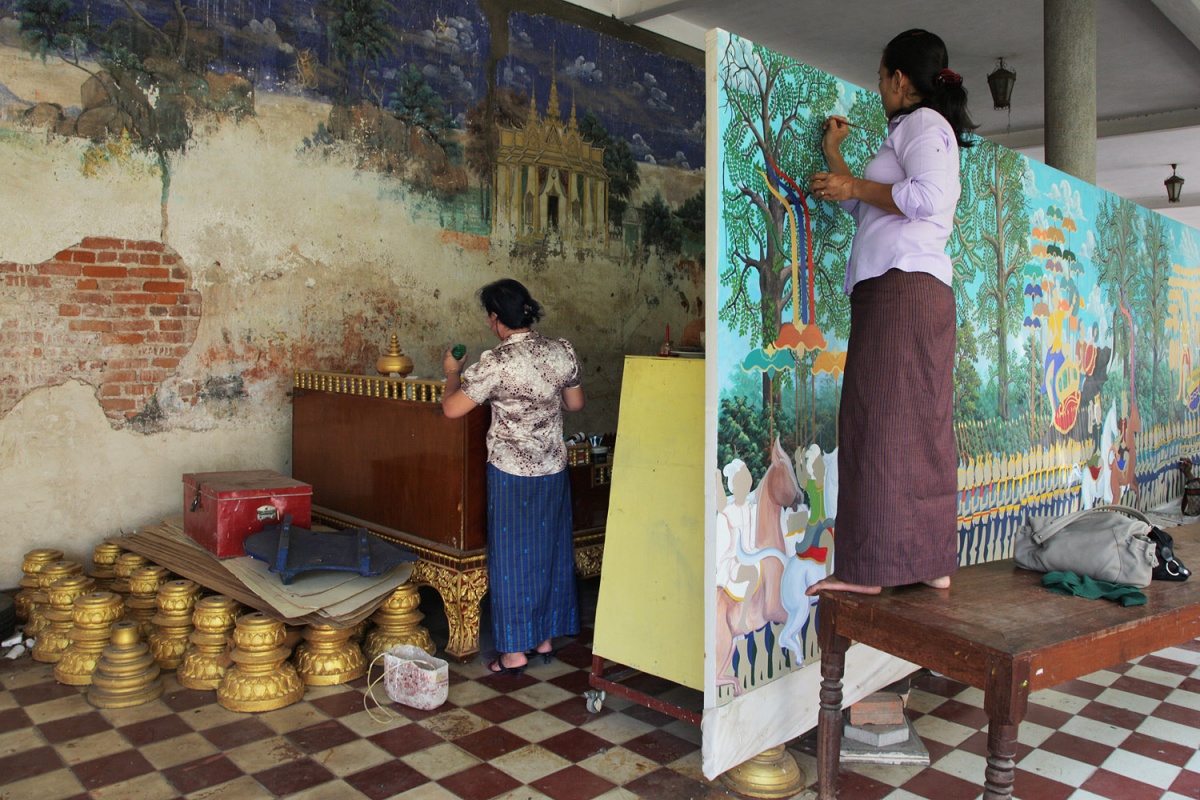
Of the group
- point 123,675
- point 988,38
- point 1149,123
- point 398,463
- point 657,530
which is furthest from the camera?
point 1149,123

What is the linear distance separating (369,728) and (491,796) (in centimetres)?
73

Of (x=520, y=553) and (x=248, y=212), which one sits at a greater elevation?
(x=248, y=212)

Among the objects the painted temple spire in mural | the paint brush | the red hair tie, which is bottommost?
the red hair tie

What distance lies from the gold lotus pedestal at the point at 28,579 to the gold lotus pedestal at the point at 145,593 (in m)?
0.49

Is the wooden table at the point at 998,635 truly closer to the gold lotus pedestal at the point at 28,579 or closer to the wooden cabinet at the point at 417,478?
the wooden cabinet at the point at 417,478

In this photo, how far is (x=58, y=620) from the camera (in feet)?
13.2

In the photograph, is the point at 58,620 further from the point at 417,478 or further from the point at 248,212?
the point at 248,212

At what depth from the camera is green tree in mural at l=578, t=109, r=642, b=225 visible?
23.5 feet

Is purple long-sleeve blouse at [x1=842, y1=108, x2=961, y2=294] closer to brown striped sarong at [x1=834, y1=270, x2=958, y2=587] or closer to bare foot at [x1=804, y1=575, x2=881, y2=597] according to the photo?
brown striped sarong at [x1=834, y1=270, x2=958, y2=587]

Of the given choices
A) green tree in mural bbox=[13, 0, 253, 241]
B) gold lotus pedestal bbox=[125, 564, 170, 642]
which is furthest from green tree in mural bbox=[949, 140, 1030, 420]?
green tree in mural bbox=[13, 0, 253, 241]

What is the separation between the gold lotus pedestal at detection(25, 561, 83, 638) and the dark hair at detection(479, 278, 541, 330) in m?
2.41

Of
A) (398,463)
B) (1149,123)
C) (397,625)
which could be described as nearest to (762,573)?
(397,625)

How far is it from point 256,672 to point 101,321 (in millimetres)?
2249

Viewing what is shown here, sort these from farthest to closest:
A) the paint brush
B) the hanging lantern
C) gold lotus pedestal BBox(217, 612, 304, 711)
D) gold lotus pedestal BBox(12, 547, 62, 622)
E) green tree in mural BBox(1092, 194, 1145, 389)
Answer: the hanging lantern < green tree in mural BBox(1092, 194, 1145, 389) < gold lotus pedestal BBox(12, 547, 62, 622) < gold lotus pedestal BBox(217, 612, 304, 711) < the paint brush
